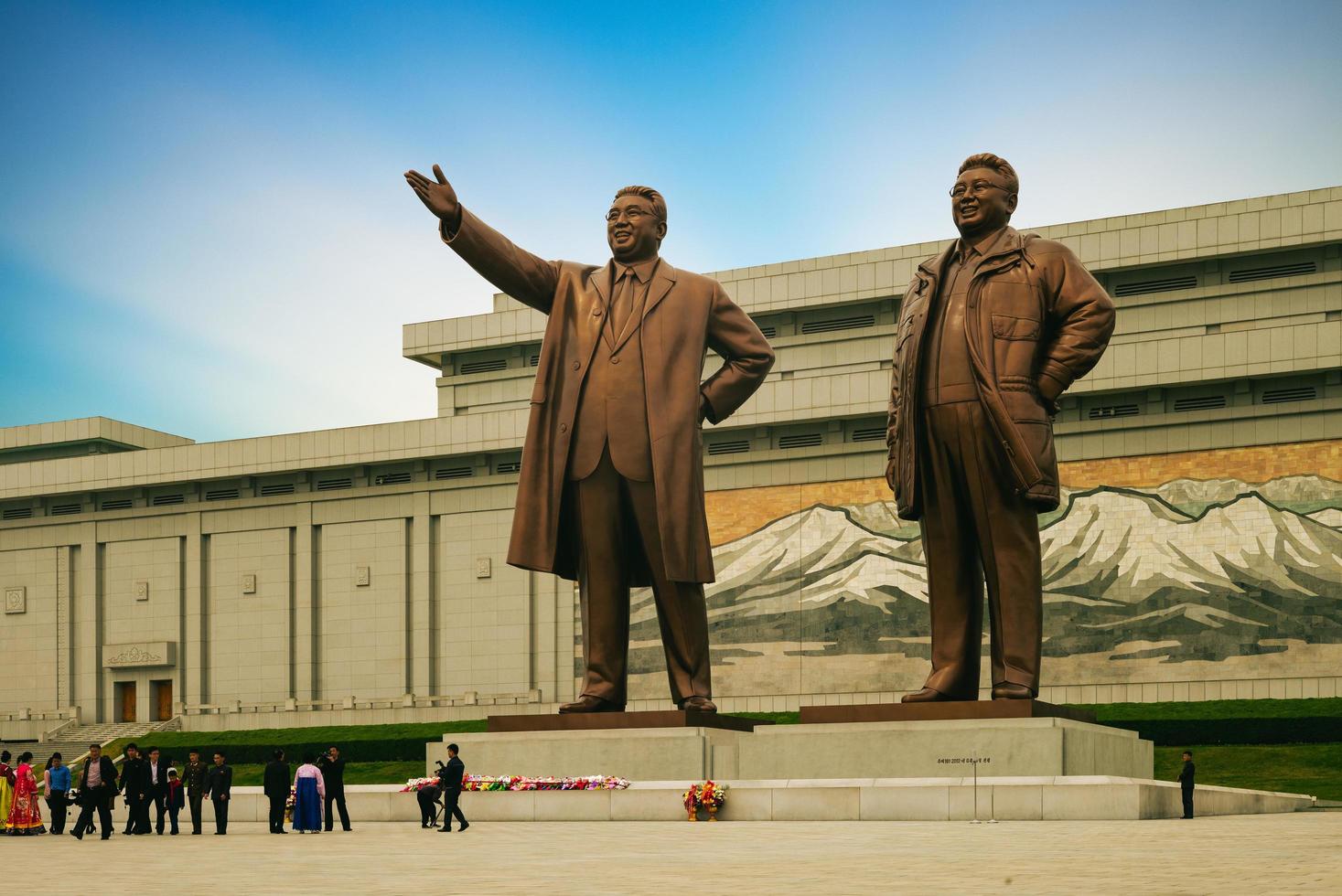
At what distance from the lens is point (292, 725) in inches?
1528

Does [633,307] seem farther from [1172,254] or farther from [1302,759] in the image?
[1172,254]

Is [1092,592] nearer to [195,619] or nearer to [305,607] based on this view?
[305,607]

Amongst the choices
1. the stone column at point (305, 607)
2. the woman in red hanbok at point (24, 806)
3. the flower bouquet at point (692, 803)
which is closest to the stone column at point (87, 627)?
the stone column at point (305, 607)

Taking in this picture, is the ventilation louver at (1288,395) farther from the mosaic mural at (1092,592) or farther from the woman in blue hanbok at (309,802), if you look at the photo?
the woman in blue hanbok at (309,802)

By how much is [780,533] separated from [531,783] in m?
A: 22.7

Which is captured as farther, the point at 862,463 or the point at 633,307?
the point at 862,463

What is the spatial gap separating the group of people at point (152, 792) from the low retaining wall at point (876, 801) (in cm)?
143

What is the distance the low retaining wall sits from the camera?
1103cm

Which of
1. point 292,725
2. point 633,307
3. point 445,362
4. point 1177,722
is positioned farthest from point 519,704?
point 633,307

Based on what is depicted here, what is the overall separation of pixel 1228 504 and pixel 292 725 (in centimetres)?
2132

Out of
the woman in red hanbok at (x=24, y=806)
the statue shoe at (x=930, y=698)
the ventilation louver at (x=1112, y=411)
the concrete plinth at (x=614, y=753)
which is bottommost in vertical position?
the woman in red hanbok at (x=24, y=806)

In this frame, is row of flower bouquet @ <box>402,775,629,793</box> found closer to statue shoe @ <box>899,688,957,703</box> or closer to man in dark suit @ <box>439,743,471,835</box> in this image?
man in dark suit @ <box>439,743,471,835</box>

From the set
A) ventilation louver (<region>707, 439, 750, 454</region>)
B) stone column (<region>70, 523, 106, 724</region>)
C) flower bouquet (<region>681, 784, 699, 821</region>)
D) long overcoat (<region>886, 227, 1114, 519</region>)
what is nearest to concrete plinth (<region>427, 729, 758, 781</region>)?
flower bouquet (<region>681, 784, 699, 821</region>)

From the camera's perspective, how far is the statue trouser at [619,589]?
13.8 m
